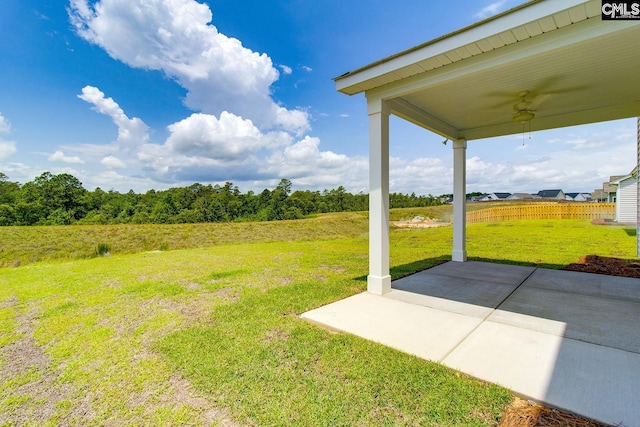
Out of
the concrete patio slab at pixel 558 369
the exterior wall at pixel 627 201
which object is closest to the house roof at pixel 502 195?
the exterior wall at pixel 627 201

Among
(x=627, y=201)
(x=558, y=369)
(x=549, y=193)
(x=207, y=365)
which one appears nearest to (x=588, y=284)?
(x=558, y=369)

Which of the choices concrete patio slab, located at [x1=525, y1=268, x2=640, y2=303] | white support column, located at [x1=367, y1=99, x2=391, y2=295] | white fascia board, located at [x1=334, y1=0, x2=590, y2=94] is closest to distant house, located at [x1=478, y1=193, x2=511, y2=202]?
concrete patio slab, located at [x1=525, y1=268, x2=640, y2=303]

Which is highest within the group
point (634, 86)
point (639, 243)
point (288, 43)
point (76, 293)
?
point (288, 43)

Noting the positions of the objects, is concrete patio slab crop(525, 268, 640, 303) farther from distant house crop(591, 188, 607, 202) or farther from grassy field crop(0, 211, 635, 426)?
distant house crop(591, 188, 607, 202)

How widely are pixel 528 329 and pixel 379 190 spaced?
229cm

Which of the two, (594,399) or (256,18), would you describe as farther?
(256,18)

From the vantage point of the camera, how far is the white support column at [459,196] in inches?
246

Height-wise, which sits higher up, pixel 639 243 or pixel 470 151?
pixel 470 151

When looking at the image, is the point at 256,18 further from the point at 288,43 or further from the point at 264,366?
the point at 264,366

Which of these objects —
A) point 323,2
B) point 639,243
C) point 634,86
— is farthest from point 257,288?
point 639,243

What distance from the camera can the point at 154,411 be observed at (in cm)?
176

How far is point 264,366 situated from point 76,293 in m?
4.24

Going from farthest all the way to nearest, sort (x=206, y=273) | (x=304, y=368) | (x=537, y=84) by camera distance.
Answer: (x=206, y=273) < (x=537, y=84) < (x=304, y=368)

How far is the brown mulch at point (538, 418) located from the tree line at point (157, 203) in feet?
77.0
